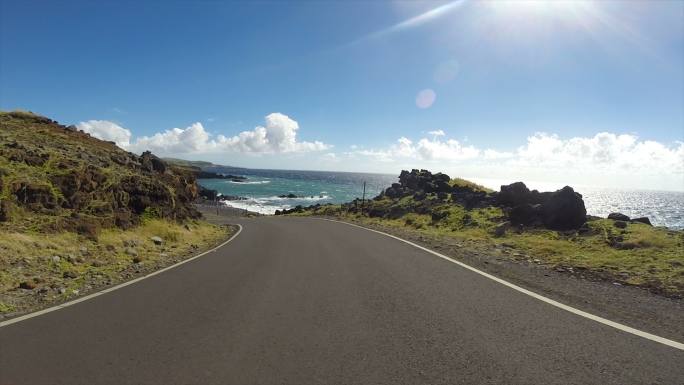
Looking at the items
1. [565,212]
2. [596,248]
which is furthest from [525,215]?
[596,248]

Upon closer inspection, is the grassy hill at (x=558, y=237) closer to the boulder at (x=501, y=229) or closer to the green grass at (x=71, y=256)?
the boulder at (x=501, y=229)

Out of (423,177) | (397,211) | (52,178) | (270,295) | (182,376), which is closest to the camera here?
(182,376)

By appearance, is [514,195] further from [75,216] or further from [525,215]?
[75,216]

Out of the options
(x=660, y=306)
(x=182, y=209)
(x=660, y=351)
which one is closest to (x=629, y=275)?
(x=660, y=306)

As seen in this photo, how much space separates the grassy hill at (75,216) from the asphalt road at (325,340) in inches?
91.4

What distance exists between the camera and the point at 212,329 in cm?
522

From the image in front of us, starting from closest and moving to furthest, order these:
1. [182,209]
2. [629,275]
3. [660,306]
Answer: [660,306] → [629,275] → [182,209]

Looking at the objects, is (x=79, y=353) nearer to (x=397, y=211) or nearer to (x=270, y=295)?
(x=270, y=295)

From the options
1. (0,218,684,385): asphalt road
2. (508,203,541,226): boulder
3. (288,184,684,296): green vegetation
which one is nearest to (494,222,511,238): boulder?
(288,184,684,296): green vegetation

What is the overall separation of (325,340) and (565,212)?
16204 millimetres

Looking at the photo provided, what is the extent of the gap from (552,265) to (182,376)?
9.68 meters

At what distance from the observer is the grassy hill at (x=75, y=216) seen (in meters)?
8.74

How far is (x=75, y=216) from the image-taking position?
12.7 m

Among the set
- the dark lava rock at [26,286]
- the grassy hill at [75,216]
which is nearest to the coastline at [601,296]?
the grassy hill at [75,216]
